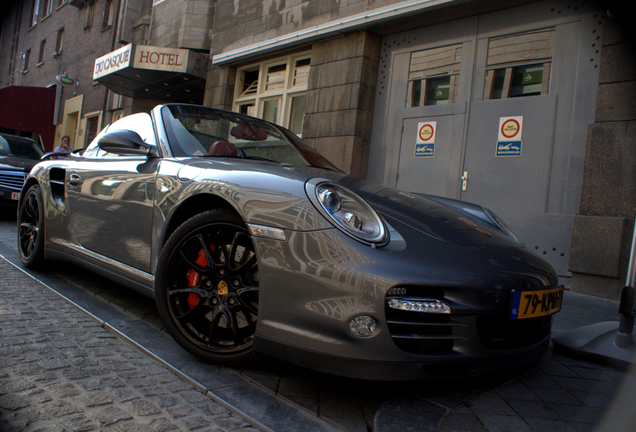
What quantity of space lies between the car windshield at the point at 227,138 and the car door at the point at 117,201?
0.53ft

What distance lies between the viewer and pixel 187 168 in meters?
2.21

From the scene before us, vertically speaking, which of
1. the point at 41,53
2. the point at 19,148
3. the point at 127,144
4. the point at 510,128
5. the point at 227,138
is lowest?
the point at 127,144

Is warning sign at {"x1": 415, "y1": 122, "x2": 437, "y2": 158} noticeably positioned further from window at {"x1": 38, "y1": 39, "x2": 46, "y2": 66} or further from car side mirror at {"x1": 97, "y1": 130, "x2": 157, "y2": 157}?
window at {"x1": 38, "y1": 39, "x2": 46, "y2": 66}

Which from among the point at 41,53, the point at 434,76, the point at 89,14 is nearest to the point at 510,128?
the point at 434,76

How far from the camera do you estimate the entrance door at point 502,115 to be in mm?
5289

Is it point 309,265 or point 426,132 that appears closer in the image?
point 309,265

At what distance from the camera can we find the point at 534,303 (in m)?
1.76

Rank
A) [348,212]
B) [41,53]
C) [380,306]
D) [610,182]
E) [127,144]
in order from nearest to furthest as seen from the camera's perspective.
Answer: [380,306] → [348,212] → [127,144] → [610,182] → [41,53]

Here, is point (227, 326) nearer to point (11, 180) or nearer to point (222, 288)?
point (222, 288)

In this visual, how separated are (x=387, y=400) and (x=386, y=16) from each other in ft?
20.7

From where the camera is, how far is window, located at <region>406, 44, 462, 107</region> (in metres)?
6.43

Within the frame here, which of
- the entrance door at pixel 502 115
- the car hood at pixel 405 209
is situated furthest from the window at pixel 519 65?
the car hood at pixel 405 209

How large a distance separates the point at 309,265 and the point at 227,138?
4.64 ft

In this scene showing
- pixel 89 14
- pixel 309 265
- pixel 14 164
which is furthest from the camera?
pixel 89 14
